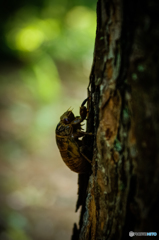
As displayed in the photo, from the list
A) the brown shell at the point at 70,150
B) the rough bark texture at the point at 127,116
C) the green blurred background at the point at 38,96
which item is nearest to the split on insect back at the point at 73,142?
the brown shell at the point at 70,150

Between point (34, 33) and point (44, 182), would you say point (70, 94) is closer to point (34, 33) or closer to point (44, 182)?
point (34, 33)

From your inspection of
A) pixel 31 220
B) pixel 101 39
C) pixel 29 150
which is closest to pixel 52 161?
pixel 29 150

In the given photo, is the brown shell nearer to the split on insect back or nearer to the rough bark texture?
the split on insect back

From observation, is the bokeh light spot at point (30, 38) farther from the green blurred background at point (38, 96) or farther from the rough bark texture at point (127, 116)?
the rough bark texture at point (127, 116)

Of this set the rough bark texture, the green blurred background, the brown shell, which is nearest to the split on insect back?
the brown shell

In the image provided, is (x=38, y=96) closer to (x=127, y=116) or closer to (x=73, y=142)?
Result: (x=73, y=142)

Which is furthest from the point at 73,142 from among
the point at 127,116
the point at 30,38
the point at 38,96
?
the point at 30,38

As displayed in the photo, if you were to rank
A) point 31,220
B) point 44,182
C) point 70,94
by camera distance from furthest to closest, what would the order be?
point 70,94, point 44,182, point 31,220
